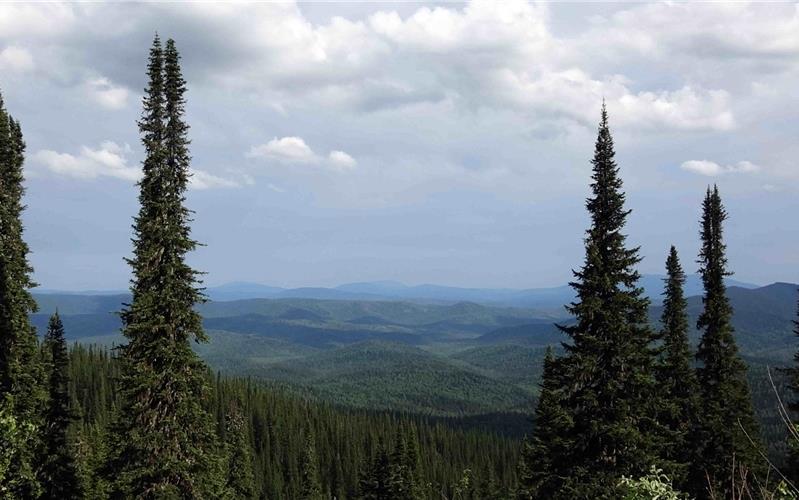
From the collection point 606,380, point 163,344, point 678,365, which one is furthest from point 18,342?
point 678,365

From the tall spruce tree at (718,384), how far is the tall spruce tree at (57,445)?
43.0 m

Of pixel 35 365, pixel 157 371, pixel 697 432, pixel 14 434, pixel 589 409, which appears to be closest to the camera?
pixel 14 434

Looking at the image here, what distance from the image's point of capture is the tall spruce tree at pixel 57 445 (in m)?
40.4

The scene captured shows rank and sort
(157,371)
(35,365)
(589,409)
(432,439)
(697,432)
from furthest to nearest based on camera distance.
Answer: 1. (432,439)
2. (697,432)
3. (35,365)
4. (157,371)
5. (589,409)

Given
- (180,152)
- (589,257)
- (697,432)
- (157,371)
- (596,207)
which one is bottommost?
(697,432)

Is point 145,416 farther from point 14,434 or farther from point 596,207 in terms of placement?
point 596,207

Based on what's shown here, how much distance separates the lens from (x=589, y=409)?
22484 millimetres

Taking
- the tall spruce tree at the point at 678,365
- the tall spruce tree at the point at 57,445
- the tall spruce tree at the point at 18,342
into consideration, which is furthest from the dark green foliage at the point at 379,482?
the tall spruce tree at the point at 18,342

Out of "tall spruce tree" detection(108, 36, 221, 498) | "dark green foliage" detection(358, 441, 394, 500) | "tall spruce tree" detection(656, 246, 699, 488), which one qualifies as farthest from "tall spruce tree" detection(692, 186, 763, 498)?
"dark green foliage" detection(358, 441, 394, 500)

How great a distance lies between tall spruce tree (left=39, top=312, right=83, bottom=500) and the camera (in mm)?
40438

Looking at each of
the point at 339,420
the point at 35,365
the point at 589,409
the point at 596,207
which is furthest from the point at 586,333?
the point at 339,420

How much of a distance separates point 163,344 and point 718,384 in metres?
35.2

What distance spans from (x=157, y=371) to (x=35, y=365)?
11.6 m

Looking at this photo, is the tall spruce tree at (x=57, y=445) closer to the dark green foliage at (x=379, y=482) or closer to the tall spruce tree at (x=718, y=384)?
the dark green foliage at (x=379, y=482)
